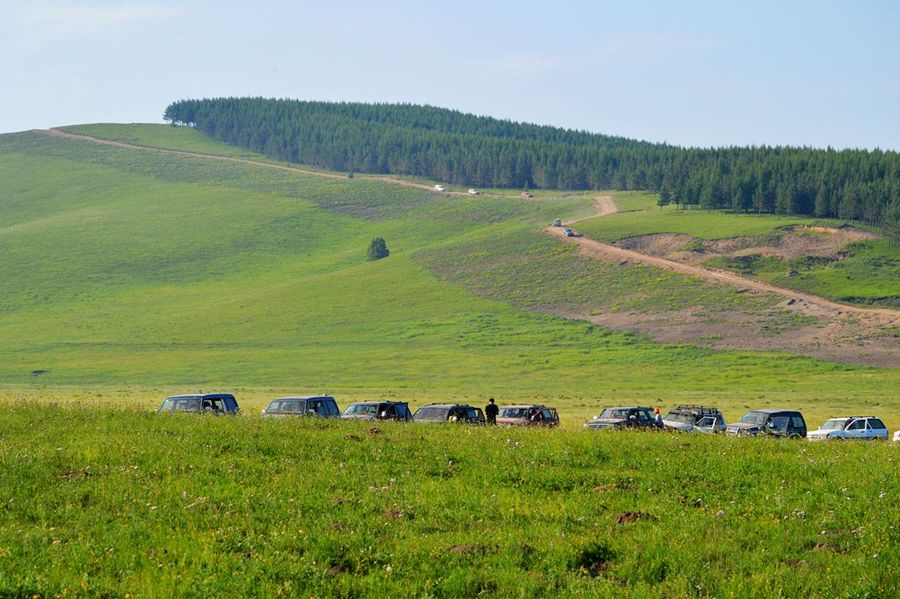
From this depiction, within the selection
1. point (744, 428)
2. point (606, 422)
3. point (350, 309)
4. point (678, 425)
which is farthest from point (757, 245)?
point (606, 422)

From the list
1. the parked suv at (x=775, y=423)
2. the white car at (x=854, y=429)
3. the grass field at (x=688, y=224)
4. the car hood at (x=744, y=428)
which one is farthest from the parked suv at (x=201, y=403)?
the grass field at (x=688, y=224)

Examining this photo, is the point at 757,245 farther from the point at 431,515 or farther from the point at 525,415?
the point at 431,515

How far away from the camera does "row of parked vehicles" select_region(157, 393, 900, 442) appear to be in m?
36.8

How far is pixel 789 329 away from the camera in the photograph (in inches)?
4134

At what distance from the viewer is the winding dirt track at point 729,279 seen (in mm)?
109275

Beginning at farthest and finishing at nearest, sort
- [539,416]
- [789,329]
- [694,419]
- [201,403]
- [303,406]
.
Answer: [789,329] < [694,419] < [539,416] < [303,406] < [201,403]

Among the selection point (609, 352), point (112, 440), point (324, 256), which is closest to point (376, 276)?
point (324, 256)

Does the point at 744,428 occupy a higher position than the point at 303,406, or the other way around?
the point at 744,428

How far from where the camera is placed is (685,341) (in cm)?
10400

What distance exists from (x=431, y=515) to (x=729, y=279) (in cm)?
11266

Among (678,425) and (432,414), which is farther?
(678,425)

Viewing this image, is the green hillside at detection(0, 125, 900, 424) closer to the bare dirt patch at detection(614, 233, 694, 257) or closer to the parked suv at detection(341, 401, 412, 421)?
the bare dirt patch at detection(614, 233, 694, 257)

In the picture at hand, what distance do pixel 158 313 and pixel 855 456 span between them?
115 m

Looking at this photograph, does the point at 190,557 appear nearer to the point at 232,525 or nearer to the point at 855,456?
the point at 232,525
